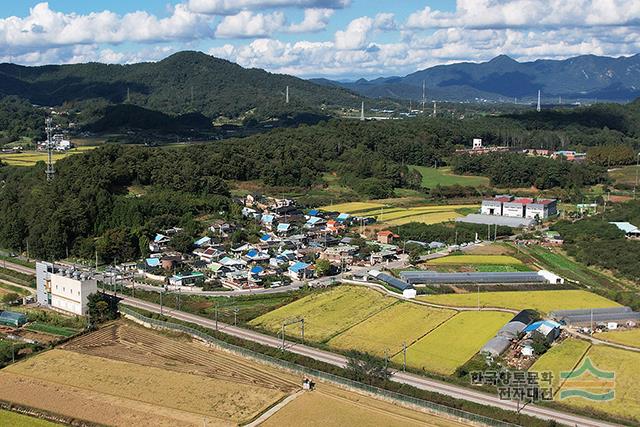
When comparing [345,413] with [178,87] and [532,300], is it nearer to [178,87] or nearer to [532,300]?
[532,300]

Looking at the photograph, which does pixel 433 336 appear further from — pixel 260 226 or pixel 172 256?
pixel 260 226

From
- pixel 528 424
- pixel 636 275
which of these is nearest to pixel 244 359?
pixel 528 424

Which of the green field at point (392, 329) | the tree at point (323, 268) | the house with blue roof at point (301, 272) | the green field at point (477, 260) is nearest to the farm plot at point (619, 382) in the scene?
the green field at point (392, 329)

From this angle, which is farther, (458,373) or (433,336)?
(433,336)

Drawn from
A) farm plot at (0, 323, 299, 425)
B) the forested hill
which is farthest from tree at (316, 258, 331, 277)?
the forested hill

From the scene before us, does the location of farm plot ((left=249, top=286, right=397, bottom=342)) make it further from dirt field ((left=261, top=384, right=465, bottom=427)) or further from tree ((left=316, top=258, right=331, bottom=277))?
dirt field ((left=261, top=384, right=465, bottom=427))

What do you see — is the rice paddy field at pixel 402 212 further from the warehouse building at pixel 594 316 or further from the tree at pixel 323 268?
the warehouse building at pixel 594 316

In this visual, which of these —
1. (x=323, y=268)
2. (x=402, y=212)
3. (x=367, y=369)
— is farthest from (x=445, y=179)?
(x=367, y=369)
